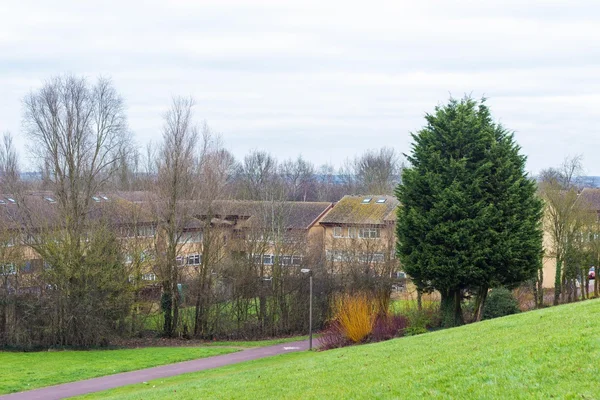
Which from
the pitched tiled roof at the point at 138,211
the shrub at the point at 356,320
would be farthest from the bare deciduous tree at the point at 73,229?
the shrub at the point at 356,320

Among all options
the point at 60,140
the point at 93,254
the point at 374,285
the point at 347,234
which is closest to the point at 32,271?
the point at 93,254

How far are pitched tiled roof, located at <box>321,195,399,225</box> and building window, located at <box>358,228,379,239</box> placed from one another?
107 centimetres

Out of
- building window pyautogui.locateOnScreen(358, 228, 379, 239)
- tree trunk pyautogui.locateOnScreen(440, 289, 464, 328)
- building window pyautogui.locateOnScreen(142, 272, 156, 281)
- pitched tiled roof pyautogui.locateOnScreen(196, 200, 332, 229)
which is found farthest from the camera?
building window pyautogui.locateOnScreen(358, 228, 379, 239)

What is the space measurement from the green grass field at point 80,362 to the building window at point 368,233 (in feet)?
38.1

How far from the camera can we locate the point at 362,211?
5584cm

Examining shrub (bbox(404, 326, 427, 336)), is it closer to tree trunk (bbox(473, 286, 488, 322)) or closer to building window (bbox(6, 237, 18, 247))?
tree trunk (bbox(473, 286, 488, 322))

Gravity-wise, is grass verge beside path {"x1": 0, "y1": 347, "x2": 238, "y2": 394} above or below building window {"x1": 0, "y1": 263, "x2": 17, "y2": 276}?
below

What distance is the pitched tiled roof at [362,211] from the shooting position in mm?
52681

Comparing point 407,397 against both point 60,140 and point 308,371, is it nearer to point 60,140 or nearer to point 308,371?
point 308,371

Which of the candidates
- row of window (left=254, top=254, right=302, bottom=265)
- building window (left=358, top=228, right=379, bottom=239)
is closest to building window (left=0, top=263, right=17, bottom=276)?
row of window (left=254, top=254, right=302, bottom=265)

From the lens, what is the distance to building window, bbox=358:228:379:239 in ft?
158

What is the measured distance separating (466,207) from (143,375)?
15.3m

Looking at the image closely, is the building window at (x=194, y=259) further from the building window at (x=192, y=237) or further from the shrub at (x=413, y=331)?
the shrub at (x=413, y=331)

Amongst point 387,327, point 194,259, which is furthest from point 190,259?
point 387,327
